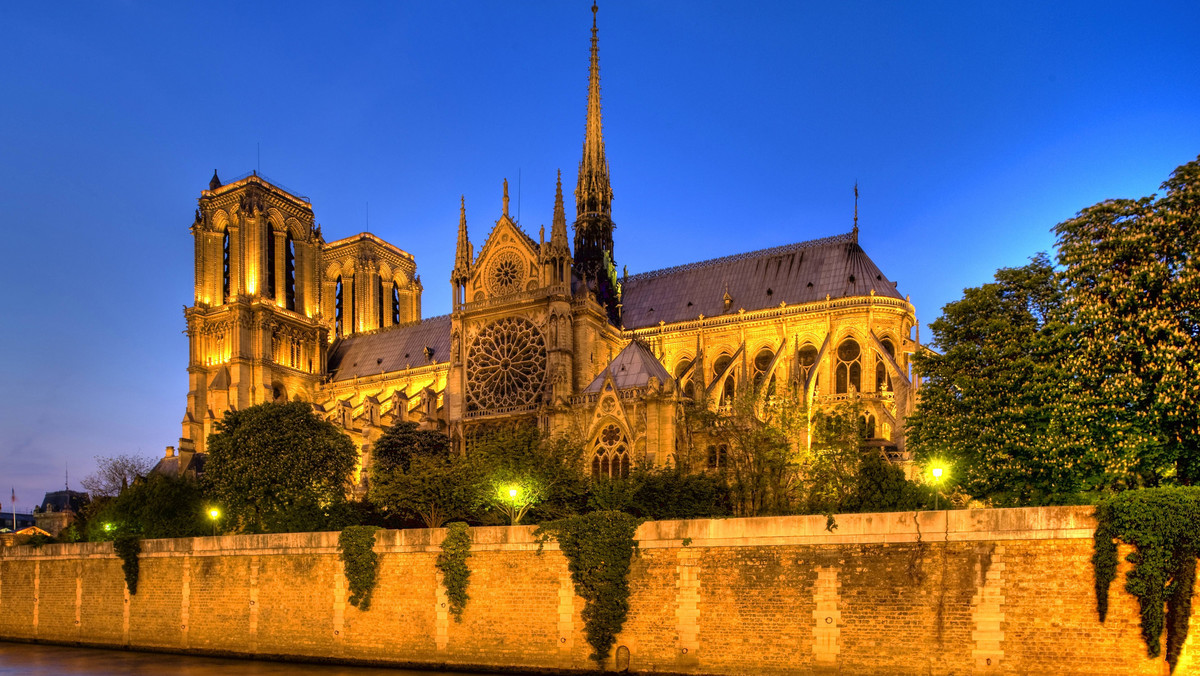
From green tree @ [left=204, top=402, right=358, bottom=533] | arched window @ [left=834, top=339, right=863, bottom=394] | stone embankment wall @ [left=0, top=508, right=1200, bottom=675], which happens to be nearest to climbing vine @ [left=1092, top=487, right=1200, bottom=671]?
stone embankment wall @ [left=0, top=508, right=1200, bottom=675]

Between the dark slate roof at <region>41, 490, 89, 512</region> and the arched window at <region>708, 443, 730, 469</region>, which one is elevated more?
the arched window at <region>708, 443, 730, 469</region>

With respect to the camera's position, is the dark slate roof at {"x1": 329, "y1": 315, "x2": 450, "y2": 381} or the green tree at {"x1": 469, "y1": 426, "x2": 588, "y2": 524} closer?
the green tree at {"x1": 469, "y1": 426, "x2": 588, "y2": 524}

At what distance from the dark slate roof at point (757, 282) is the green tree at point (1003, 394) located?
20597mm

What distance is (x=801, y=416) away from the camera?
36719 mm

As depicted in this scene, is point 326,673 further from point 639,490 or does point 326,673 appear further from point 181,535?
point 181,535

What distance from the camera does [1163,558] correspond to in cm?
1697

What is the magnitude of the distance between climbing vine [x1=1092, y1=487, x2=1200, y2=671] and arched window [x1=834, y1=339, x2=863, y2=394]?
27990mm

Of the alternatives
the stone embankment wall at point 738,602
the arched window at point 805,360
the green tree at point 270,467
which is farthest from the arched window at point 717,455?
the green tree at point 270,467

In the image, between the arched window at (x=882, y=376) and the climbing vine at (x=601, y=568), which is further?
the arched window at (x=882, y=376)

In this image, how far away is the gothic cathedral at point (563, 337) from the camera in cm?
3984

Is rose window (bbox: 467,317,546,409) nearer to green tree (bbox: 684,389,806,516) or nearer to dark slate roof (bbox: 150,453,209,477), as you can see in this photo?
green tree (bbox: 684,389,806,516)

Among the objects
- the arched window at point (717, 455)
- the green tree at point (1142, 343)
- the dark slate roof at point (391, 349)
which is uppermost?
the dark slate roof at point (391, 349)

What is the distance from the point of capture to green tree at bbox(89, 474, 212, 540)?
1407 inches

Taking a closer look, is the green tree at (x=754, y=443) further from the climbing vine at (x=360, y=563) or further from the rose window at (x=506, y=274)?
the rose window at (x=506, y=274)
